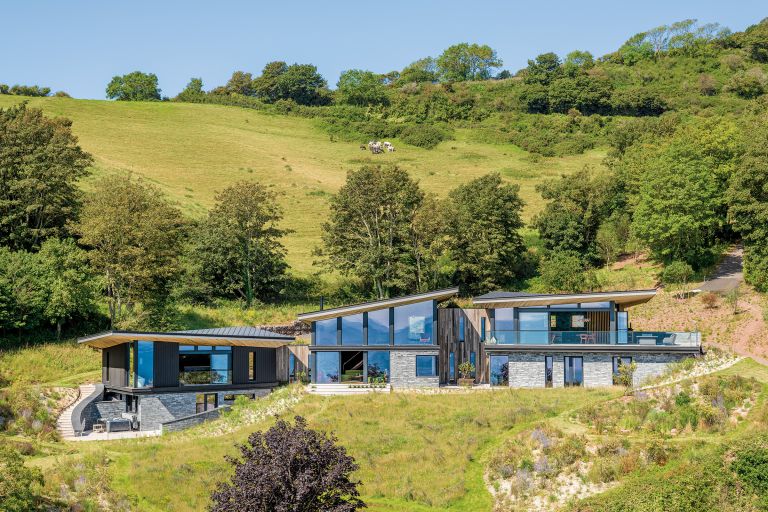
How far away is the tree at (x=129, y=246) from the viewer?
55.2 metres

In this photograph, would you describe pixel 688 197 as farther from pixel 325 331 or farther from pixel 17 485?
pixel 17 485

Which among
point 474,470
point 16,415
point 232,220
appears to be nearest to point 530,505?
point 474,470

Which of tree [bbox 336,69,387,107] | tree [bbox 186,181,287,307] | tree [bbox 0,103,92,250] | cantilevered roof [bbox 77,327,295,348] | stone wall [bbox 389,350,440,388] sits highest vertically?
tree [bbox 336,69,387,107]

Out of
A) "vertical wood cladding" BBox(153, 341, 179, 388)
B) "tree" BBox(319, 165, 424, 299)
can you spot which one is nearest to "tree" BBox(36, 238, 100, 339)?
"vertical wood cladding" BBox(153, 341, 179, 388)

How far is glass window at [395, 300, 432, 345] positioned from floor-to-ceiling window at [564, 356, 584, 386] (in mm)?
7267

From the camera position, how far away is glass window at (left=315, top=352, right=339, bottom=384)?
44.7m

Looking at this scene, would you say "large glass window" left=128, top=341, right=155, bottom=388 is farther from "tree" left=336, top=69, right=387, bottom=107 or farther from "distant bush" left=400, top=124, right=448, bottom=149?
"tree" left=336, top=69, right=387, bottom=107

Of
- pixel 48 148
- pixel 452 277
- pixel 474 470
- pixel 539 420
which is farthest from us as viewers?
pixel 452 277

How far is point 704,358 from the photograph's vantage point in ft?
131

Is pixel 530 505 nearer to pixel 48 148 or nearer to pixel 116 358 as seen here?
pixel 116 358

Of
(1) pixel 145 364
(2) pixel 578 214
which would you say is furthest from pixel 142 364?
(2) pixel 578 214

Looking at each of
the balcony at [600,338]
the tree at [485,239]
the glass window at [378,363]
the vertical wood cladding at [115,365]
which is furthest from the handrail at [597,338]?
the tree at [485,239]

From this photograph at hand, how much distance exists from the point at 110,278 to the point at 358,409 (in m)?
24.2

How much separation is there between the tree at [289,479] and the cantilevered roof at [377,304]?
19.8m
